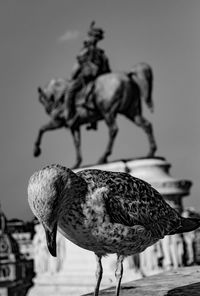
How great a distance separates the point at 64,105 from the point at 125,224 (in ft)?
30.1

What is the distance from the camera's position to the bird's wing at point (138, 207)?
6.95ft

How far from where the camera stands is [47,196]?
186 centimetres

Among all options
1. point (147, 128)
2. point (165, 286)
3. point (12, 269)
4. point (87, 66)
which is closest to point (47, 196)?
point (165, 286)

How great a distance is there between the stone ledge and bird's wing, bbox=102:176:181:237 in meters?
0.61

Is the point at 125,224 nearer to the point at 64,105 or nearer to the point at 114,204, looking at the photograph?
the point at 114,204

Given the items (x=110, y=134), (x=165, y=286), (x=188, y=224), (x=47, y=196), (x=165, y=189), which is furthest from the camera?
(x=110, y=134)

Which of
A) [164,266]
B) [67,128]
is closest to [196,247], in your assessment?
[164,266]

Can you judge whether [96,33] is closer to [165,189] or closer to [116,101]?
[116,101]

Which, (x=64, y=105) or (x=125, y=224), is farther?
(x=64, y=105)

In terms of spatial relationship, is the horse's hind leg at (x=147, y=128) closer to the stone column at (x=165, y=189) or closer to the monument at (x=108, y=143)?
the monument at (x=108, y=143)

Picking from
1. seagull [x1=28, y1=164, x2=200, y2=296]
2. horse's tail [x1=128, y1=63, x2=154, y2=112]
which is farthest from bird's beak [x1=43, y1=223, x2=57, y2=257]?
horse's tail [x1=128, y1=63, x2=154, y2=112]

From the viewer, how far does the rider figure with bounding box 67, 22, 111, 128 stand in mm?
11008

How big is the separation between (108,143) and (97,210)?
857cm

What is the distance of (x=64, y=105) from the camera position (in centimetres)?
1122
